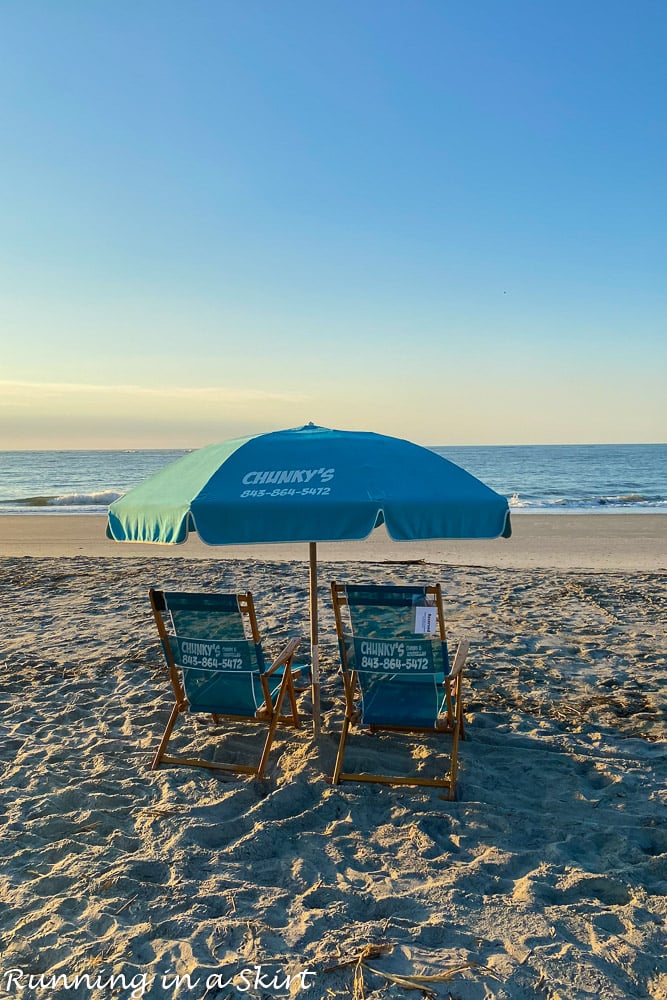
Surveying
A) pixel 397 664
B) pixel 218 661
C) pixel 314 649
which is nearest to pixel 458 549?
pixel 314 649

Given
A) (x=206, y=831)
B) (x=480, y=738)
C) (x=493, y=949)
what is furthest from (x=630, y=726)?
(x=206, y=831)

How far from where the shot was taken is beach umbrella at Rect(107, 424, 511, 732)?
3.12m

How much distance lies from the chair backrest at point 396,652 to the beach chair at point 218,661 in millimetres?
470

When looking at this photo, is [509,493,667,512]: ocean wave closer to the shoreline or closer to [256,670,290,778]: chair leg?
the shoreline

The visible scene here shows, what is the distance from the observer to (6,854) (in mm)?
3137

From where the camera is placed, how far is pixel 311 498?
3182mm

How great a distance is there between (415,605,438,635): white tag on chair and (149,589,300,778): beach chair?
807 mm

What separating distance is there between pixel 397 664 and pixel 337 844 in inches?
37.5

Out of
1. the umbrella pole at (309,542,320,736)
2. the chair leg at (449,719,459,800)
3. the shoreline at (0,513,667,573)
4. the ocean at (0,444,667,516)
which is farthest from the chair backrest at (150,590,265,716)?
the ocean at (0,444,667,516)

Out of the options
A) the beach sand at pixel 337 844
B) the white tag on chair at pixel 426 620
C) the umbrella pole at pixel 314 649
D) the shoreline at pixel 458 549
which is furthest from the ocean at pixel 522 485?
the white tag on chair at pixel 426 620

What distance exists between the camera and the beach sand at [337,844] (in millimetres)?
2436

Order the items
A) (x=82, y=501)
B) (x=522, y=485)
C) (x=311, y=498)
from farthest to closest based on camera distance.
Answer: (x=522, y=485) → (x=82, y=501) → (x=311, y=498)

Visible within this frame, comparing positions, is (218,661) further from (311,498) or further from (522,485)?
(522,485)

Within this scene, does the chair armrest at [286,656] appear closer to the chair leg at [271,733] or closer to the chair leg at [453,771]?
the chair leg at [271,733]
